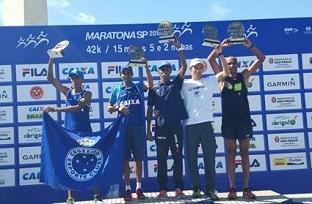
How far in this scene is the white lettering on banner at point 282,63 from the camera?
7.74 m

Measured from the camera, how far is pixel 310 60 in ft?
25.6

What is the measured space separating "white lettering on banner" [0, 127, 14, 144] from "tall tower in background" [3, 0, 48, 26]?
26.6 feet

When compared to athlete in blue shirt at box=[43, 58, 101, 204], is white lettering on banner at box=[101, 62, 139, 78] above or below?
above

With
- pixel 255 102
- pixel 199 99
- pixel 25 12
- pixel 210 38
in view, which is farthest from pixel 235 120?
pixel 25 12

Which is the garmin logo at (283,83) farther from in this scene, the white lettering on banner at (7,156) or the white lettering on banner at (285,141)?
the white lettering on banner at (7,156)

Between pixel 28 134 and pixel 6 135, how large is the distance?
36 cm

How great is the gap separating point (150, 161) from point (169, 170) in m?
0.36

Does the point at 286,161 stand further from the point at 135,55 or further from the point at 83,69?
the point at 83,69

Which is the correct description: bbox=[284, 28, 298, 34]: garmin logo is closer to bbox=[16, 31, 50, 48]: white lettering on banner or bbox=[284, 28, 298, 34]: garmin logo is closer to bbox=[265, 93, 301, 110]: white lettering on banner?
bbox=[265, 93, 301, 110]: white lettering on banner

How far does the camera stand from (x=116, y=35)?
7582 mm

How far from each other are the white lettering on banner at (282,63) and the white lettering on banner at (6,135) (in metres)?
4.41

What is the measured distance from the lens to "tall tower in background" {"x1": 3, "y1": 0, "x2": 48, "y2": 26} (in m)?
14.6

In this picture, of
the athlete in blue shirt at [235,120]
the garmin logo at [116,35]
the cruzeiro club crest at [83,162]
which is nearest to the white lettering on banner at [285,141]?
the athlete in blue shirt at [235,120]

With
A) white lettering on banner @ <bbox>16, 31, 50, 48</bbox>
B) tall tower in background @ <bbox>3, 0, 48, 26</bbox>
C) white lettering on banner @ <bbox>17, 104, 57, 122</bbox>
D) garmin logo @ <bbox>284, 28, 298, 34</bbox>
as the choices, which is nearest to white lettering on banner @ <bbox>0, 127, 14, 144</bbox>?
white lettering on banner @ <bbox>17, 104, 57, 122</bbox>
